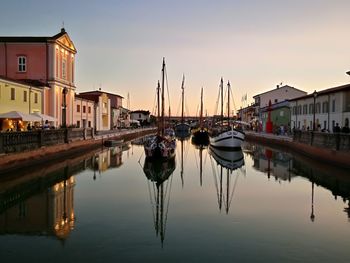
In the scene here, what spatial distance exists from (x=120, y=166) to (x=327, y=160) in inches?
614

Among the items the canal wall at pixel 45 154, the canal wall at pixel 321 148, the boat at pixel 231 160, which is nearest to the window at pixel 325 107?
the canal wall at pixel 321 148

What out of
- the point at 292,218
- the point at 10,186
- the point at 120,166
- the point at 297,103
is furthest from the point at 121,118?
the point at 292,218

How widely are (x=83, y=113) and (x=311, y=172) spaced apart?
40627mm

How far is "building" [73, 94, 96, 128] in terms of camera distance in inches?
2230

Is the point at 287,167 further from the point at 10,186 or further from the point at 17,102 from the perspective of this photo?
the point at 17,102

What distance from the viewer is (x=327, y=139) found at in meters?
30.0

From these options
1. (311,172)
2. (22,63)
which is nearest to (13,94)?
(22,63)

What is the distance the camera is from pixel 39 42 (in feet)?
152

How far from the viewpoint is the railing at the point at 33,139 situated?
2262cm

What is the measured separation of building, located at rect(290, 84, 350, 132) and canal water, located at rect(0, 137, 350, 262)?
14024mm

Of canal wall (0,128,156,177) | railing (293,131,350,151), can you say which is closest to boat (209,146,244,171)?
railing (293,131,350,151)

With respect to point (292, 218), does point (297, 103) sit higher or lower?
higher

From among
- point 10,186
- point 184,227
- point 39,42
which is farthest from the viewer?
point 39,42

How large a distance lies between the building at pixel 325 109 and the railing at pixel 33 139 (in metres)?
21.2
